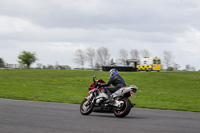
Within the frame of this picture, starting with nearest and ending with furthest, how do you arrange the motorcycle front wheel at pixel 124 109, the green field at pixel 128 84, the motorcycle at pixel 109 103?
the motorcycle front wheel at pixel 124 109, the motorcycle at pixel 109 103, the green field at pixel 128 84

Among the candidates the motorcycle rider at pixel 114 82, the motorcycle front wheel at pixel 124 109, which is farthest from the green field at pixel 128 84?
the motorcycle front wheel at pixel 124 109

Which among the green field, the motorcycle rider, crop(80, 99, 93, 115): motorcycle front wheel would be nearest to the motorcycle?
crop(80, 99, 93, 115): motorcycle front wheel

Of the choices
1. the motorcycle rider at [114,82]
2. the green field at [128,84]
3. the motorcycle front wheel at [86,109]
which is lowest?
the green field at [128,84]

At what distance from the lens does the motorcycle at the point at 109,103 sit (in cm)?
1019

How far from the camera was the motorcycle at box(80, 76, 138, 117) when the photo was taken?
401 inches

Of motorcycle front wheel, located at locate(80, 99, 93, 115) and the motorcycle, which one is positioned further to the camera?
motorcycle front wheel, located at locate(80, 99, 93, 115)

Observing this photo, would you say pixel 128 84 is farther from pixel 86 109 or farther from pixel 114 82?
pixel 114 82

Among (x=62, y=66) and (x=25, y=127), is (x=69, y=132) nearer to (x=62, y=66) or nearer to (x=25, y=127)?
(x=25, y=127)

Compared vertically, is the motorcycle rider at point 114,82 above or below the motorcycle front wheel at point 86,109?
above

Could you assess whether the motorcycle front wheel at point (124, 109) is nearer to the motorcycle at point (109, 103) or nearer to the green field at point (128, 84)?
the motorcycle at point (109, 103)

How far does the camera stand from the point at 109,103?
1073 centimetres

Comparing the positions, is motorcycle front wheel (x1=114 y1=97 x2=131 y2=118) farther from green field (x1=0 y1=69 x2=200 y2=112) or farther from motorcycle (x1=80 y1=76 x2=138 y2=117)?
green field (x1=0 y1=69 x2=200 y2=112)

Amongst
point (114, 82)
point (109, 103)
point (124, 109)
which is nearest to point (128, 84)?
point (114, 82)

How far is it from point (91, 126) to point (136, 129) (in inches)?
47.7
